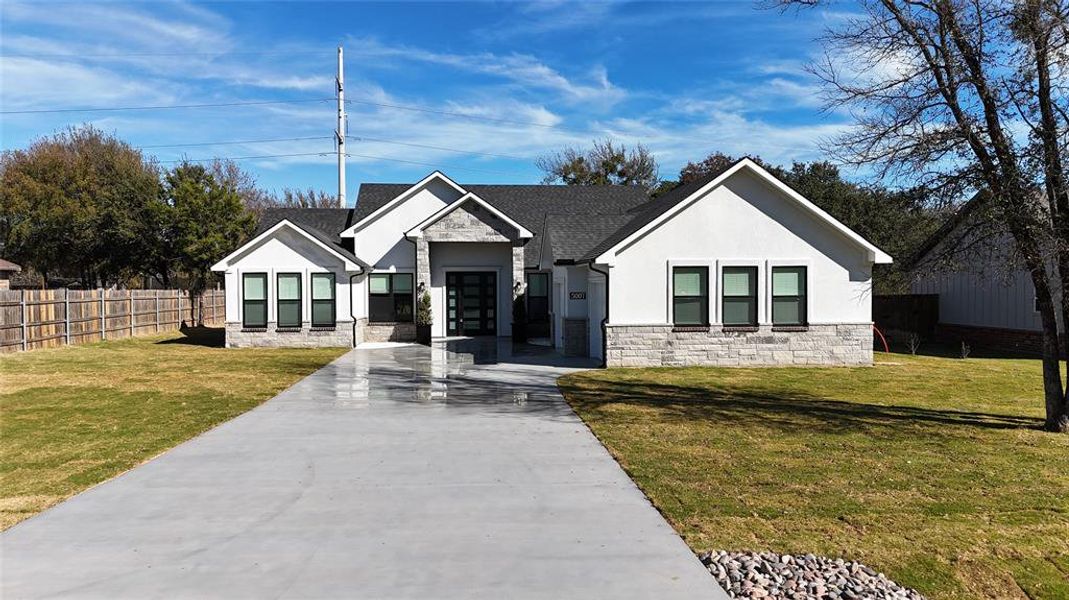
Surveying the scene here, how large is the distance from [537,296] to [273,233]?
392 inches

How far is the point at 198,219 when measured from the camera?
33.7m

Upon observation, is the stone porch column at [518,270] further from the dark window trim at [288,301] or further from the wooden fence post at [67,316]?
the wooden fence post at [67,316]

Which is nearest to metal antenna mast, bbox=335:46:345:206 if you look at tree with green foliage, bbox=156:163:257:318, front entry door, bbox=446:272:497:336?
tree with green foliage, bbox=156:163:257:318

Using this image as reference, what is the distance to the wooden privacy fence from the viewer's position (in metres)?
20.7

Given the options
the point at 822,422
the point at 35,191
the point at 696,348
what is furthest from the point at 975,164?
the point at 35,191

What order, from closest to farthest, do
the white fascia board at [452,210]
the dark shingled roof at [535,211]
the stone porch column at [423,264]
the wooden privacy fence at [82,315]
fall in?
the wooden privacy fence at [82,315], the dark shingled roof at [535,211], the white fascia board at [452,210], the stone porch column at [423,264]

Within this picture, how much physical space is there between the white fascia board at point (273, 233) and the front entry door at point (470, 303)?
4177 mm

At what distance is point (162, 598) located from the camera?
4.64 meters

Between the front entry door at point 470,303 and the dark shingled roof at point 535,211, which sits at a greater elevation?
the dark shingled roof at point 535,211

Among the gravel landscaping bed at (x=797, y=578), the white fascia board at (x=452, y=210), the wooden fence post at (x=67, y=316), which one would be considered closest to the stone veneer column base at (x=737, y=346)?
the white fascia board at (x=452, y=210)

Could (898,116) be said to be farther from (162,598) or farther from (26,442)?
(26,442)

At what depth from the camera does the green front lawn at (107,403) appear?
304 inches

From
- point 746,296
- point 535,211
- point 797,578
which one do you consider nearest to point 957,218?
point 797,578

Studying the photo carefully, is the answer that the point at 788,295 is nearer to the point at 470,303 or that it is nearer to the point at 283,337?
the point at 470,303
